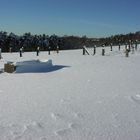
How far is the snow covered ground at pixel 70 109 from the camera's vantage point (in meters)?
7.79

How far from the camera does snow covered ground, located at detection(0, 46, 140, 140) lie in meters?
7.79

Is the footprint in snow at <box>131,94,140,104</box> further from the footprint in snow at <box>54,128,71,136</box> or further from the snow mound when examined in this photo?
the snow mound

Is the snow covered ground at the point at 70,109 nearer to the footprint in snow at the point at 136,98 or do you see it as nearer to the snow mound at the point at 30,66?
the footprint in snow at the point at 136,98

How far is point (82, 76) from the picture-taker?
18.1 metres

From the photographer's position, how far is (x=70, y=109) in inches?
397

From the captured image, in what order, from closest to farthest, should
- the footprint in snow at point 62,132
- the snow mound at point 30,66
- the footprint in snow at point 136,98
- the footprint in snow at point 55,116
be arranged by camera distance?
the footprint in snow at point 62,132
the footprint in snow at point 55,116
the footprint in snow at point 136,98
the snow mound at point 30,66

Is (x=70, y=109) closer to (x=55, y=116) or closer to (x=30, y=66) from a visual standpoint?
(x=55, y=116)

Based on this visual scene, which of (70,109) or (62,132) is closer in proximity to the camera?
(62,132)

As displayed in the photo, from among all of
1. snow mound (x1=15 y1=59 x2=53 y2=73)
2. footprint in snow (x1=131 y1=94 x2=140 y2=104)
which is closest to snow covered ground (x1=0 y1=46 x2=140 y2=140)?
footprint in snow (x1=131 y1=94 x2=140 y2=104)

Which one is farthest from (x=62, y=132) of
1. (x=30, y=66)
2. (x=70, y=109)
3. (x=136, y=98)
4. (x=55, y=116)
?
(x=30, y=66)

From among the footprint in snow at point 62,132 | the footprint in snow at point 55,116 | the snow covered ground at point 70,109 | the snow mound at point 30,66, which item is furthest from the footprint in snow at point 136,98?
the snow mound at point 30,66

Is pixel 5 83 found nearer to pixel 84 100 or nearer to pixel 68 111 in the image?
pixel 84 100

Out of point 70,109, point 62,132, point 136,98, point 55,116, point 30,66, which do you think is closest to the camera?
point 62,132

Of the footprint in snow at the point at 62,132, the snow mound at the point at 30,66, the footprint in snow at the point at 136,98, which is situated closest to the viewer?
the footprint in snow at the point at 62,132
